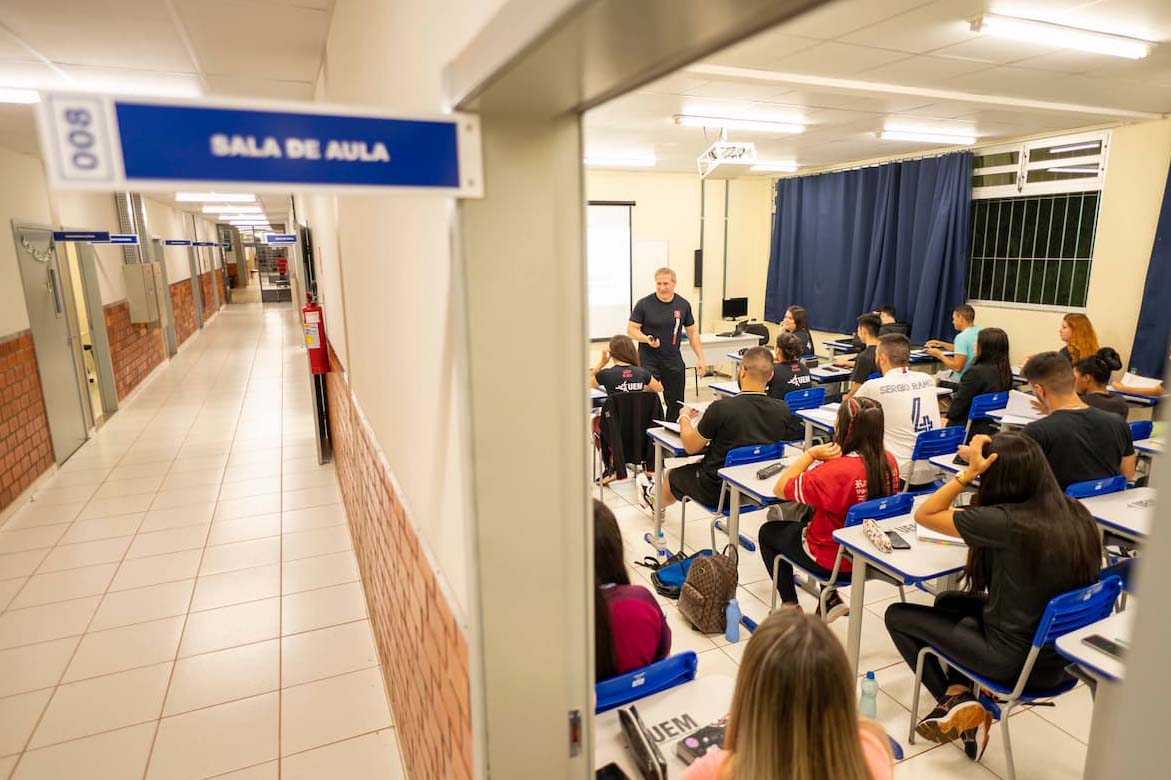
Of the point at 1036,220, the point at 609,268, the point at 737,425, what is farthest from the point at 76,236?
the point at 1036,220

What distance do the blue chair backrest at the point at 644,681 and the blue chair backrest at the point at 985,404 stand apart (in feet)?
13.6

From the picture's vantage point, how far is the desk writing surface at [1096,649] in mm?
1966

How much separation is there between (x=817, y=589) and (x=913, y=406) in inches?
56.3

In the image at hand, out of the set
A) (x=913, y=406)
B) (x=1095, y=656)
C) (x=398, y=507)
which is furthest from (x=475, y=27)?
(x=913, y=406)

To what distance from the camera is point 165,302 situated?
39.2ft

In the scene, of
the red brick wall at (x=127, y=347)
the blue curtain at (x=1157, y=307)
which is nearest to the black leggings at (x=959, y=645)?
the blue curtain at (x=1157, y=307)

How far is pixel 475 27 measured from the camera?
1.13 metres

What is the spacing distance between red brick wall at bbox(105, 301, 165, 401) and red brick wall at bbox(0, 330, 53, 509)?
249 cm

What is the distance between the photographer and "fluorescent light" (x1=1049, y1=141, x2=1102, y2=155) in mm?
6513

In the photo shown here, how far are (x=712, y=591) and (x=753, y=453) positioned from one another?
0.87 meters

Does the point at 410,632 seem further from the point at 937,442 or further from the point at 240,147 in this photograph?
the point at 937,442

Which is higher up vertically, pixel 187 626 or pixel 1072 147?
pixel 1072 147

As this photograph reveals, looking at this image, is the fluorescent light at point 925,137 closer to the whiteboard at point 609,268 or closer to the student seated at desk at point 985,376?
the student seated at desk at point 985,376

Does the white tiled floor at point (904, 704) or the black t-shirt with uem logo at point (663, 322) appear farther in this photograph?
the black t-shirt with uem logo at point (663, 322)
